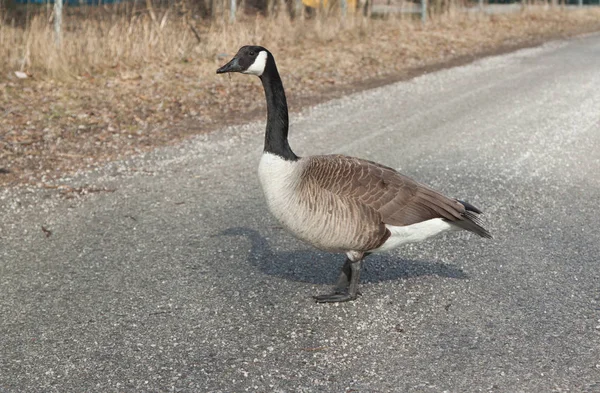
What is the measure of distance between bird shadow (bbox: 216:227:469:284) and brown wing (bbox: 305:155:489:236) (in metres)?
0.79

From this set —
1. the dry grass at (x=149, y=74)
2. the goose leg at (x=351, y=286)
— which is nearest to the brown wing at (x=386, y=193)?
the goose leg at (x=351, y=286)

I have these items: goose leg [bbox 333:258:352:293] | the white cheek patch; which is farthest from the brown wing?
the white cheek patch

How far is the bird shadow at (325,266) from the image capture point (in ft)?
17.9

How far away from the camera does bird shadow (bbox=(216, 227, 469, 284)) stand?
17.9 ft

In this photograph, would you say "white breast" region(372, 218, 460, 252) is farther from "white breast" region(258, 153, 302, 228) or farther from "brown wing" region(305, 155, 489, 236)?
"white breast" region(258, 153, 302, 228)

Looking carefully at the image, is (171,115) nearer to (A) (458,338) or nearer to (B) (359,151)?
(B) (359,151)

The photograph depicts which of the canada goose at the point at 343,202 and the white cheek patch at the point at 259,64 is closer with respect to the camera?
the canada goose at the point at 343,202

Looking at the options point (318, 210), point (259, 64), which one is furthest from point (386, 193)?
point (259, 64)

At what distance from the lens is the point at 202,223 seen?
656cm

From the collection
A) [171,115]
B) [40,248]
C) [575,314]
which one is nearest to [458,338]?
[575,314]

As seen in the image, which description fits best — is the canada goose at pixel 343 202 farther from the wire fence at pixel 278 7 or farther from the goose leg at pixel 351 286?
the wire fence at pixel 278 7

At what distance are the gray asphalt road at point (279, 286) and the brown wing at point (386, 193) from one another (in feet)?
2.03

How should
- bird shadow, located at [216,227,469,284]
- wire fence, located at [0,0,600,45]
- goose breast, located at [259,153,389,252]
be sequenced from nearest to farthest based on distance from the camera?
goose breast, located at [259,153,389,252], bird shadow, located at [216,227,469,284], wire fence, located at [0,0,600,45]

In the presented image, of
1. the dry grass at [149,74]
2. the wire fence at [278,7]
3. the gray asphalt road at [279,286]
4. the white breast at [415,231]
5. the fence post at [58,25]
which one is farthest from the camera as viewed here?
the wire fence at [278,7]
